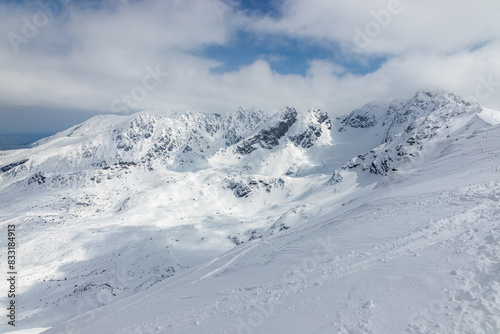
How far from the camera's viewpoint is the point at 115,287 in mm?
44406

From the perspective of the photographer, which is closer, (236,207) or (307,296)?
(307,296)

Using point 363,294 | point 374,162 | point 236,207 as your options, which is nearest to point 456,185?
point 363,294

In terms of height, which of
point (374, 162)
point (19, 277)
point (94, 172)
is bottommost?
point (374, 162)

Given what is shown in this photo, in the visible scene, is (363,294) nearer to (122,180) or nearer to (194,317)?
(194,317)

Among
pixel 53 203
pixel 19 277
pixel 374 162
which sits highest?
pixel 53 203

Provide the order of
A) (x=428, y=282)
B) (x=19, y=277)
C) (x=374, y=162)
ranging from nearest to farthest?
(x=428, y=282) → (x=19, y=277) → (x=374, y=162)

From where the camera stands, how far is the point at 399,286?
1006 cm

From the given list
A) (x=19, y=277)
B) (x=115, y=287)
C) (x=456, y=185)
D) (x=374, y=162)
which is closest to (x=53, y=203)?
(x=19, y=277)

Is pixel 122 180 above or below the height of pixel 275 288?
above

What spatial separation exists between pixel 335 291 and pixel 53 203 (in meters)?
167

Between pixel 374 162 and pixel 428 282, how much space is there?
10860 cm

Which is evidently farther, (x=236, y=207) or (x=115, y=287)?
(x=236, y=207)

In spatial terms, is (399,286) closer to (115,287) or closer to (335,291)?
(335,291)

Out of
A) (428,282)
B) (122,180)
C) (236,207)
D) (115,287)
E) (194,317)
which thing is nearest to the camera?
(428,282)
